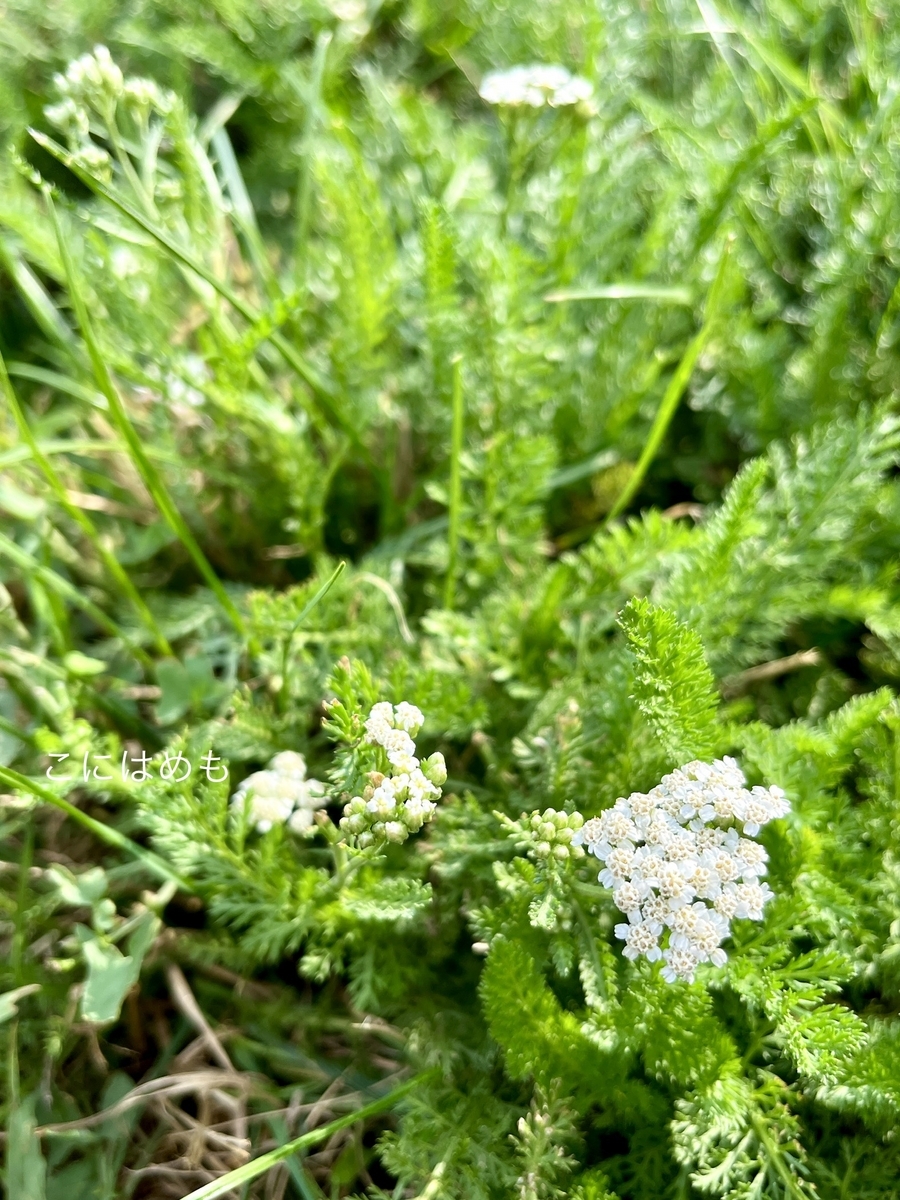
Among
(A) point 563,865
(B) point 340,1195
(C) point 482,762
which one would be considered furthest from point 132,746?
(A) point 563,865

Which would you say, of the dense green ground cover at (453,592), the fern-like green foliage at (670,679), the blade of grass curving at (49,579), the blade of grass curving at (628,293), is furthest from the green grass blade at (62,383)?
the fern-like green foliage at (670,679)

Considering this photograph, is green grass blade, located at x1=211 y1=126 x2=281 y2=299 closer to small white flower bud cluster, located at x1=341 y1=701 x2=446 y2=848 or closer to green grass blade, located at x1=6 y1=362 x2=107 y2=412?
green grass blade, located at x1=6 y1=362 x2=107 y2=412

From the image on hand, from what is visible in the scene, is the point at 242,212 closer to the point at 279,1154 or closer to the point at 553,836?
the point at 553,836

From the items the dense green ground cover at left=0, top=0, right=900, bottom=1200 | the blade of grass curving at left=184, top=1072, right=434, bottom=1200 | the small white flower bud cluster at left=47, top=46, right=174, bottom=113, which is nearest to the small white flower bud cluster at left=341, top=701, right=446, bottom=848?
the dense green ground cover at left=0, top=0, right=900, bottom=1200

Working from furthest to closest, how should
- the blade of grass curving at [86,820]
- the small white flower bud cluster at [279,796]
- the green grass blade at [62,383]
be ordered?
the green grass blade at [62,383] → the small white flower bud cluster at [279,796] → the blade of grass curving at [86,820]

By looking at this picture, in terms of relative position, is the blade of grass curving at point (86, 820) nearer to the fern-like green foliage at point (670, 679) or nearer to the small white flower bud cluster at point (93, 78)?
the fern-like green foliage at point (670, 679)

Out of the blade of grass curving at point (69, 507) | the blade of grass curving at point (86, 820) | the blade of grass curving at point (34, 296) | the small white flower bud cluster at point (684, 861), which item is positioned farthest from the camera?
the blade of grass curving at point (34, 296)

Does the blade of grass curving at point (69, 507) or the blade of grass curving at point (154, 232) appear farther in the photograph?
the blade of grass curving at point (69, 507)

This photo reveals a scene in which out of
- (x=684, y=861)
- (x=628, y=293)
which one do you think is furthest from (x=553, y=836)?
(x=628, y=293)
